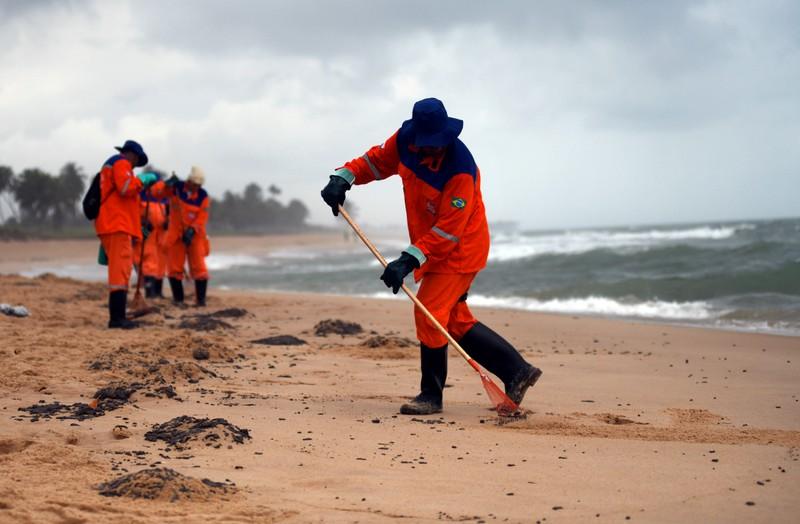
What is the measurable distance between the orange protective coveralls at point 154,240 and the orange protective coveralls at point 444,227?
7.29 metres

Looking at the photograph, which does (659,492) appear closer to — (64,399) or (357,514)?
(357,514)

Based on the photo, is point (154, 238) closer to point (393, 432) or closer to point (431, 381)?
point (431, 381)

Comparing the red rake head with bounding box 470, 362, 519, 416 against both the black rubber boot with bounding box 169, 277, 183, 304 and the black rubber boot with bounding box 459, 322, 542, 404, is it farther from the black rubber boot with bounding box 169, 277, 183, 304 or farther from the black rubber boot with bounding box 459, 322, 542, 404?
the black rubber boot with bounding box 169, 277, 183, 304

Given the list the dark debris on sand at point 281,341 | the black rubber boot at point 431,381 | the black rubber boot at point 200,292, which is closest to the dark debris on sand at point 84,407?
the black rubber boot at point 431,381

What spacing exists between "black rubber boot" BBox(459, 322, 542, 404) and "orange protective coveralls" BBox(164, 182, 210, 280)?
23.2ft

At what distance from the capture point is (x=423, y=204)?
5145 millimetres

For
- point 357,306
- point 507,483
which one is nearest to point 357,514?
point 507,483

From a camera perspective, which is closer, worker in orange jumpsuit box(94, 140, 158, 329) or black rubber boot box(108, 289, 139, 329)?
worker in orange jumpsuit box(94, 140, 158, 329)

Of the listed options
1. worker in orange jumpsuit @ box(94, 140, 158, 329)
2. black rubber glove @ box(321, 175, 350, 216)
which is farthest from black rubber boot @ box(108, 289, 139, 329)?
black rubber glove @ box(321, 175, 350, 216)

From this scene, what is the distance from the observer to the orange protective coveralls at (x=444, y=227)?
4938 mm

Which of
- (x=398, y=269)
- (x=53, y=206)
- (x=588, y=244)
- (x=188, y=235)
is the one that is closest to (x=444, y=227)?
(x=398, y=269)

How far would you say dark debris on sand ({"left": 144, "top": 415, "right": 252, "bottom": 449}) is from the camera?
399 centimetres

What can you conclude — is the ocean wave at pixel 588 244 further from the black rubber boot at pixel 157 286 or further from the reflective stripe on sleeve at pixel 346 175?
the reflective stripe on sleeve at pixel 346 175

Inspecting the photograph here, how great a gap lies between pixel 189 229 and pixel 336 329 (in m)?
3.55
